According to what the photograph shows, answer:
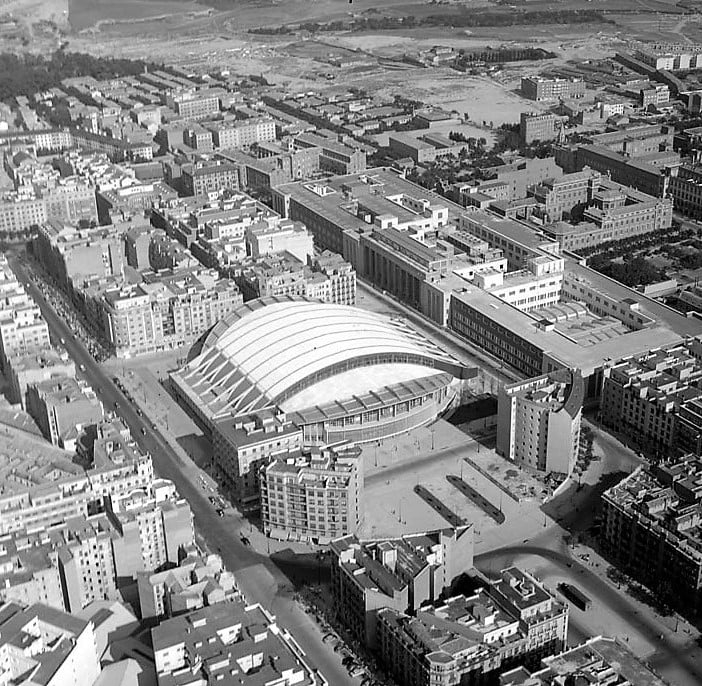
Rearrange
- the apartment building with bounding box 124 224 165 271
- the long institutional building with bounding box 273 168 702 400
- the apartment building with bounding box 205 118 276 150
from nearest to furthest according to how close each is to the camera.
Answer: the long institutional building with bounding box 273 168 702 400
the apartment building with bounding box 124 224 165 271
the apartment building with bounding box 205 118 276 150

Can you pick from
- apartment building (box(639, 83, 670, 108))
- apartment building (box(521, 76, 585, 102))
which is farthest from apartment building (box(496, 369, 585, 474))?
apartment building (box(521, 76, 585, 102))

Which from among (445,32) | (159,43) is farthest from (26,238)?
(445,32)

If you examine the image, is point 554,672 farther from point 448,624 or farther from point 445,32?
point 445,32

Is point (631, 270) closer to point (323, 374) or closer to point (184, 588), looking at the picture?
point (323, 374)

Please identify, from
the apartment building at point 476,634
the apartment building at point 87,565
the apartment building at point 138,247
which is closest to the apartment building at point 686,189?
the apartment building at point 138,247

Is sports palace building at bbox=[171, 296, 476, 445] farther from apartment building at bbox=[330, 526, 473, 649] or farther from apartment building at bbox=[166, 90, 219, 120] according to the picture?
apartment building at bbox=[166, 90, 219, 120]

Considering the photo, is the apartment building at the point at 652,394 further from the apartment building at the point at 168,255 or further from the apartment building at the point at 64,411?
the apartment building at the point at 168,255
